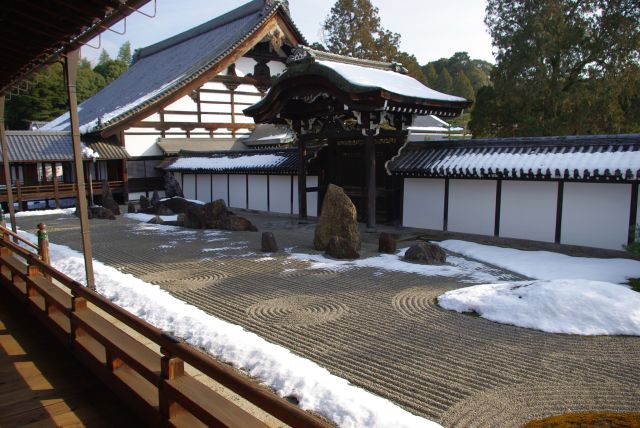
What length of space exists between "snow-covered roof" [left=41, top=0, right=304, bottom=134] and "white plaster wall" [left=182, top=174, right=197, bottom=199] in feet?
13.6

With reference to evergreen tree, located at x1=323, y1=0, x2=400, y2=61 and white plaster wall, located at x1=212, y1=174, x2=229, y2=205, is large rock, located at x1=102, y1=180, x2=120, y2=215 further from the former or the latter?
evergreen tree, located at x1=323, y1=0, x2=400, y2=61

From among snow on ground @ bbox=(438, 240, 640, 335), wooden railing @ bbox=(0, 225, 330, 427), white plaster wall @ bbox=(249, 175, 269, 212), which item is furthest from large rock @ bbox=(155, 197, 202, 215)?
snow on ground @ bbox=(438, 240, 640, 335)

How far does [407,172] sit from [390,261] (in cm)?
445

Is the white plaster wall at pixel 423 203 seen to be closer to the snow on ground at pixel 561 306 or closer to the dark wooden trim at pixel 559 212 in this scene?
the dark wooden trim at pixel 559 212

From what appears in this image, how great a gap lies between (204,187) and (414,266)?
15.8 metres

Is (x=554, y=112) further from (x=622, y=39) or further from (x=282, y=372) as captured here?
(x=282, y=372)

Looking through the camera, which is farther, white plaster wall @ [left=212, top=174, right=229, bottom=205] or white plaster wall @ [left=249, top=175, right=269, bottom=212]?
white plaster wall @ [left=212, top=174, right=229, bottom=205]

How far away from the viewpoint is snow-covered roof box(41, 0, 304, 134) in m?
24.5

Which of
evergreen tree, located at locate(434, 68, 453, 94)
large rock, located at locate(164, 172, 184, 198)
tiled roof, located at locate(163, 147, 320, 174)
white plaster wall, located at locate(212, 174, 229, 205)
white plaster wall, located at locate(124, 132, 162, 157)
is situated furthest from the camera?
evergreen tree, located at locate(434, 68, 453, 94)

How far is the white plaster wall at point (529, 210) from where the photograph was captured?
38.9 feet

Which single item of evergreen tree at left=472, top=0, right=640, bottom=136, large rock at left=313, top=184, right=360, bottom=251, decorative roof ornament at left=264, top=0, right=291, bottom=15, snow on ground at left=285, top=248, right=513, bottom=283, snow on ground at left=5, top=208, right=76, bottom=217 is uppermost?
decorative roof ornament at left=264, top=0, right=291, bottom=15

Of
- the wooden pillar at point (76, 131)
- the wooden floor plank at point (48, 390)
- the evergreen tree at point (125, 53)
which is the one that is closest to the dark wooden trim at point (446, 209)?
the wooden pillar at point (76, 131)

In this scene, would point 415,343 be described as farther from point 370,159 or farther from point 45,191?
point 45,191

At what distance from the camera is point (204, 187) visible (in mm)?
23828
